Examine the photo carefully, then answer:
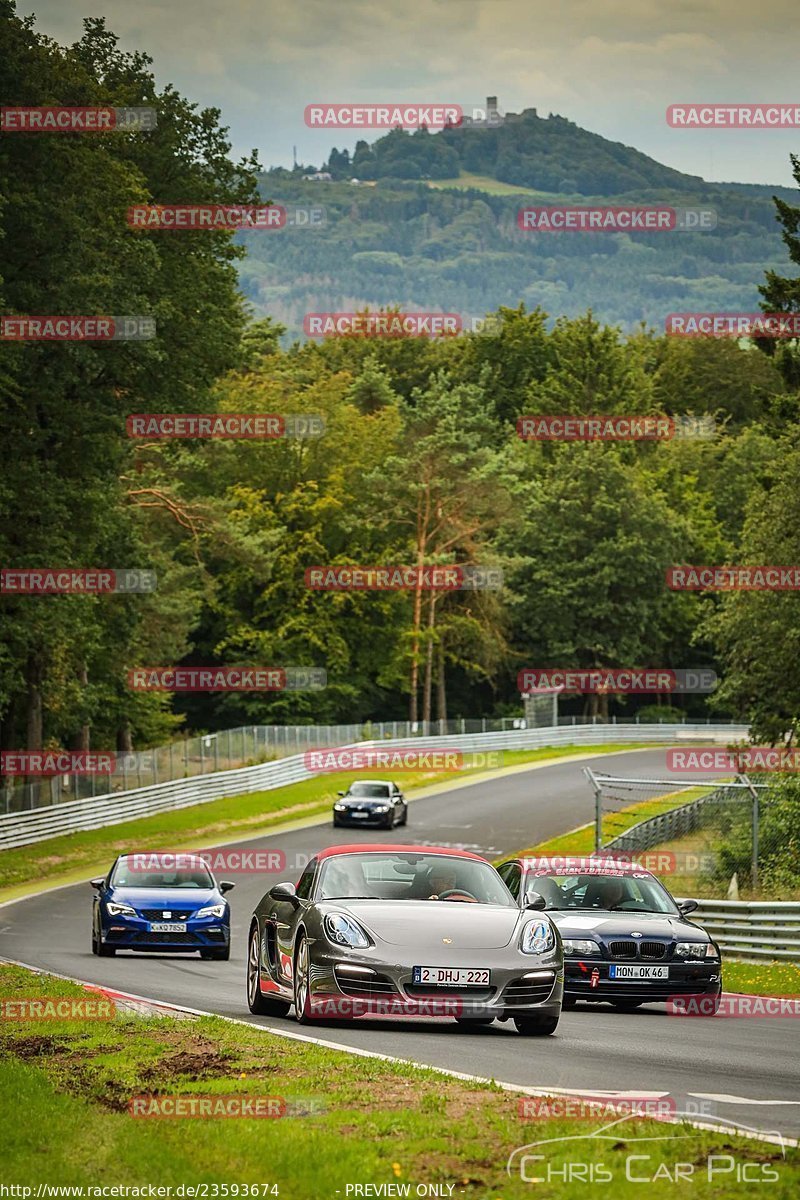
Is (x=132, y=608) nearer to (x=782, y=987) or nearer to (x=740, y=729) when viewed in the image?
(x=782, y=987)

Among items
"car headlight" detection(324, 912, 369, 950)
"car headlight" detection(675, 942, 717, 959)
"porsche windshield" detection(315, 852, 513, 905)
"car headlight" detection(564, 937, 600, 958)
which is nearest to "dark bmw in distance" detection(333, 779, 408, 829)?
"car headlight" detection(564, 937, 600, 958)

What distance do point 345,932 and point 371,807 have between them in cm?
3942

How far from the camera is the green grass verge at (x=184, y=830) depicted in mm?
43094

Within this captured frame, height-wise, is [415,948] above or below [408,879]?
below

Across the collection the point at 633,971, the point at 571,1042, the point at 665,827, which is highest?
the point at 571,1042

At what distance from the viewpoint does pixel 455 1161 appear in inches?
286

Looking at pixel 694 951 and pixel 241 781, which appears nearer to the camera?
pixel 694 951

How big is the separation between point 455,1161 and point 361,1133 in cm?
68

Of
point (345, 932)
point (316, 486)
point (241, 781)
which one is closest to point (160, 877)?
point (345, 932)

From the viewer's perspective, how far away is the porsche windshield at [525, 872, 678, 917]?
59.1ft

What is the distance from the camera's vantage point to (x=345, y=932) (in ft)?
41.7

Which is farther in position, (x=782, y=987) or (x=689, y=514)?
(x=689, y=514)

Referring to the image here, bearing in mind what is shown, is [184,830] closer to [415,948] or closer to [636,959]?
[636,959]

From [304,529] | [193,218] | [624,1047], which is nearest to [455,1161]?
[624,1047]
